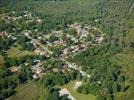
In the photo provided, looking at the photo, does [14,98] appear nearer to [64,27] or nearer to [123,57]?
[123,57]

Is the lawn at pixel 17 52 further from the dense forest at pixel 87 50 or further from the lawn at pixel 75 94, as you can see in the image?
the lawn at pixel 75 94

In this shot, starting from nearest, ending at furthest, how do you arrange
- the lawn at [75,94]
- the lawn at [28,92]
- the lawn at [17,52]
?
the lawn at [75,94] → the lawn at [28,92] → the lawn at [17,52]

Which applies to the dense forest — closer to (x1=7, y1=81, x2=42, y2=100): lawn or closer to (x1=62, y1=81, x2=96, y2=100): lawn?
(x1=62, y1=81, x2=96, y2=100): lawn

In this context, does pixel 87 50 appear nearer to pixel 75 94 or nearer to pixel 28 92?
pixel 75 94

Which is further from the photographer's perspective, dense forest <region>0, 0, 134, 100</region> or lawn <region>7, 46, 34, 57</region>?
lawn <region>7, 46, 34, 57</region>

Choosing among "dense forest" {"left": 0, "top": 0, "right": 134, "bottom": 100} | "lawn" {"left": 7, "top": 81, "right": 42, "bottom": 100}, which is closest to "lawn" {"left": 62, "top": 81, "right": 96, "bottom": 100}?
"dense forest" {"left": 0, "top": 0, "right": 134, "bottom": 100}

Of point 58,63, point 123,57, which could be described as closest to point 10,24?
point 58,63

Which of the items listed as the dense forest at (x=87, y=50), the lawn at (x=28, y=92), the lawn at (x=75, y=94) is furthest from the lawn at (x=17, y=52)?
the lawn at (x=75, y=94)
